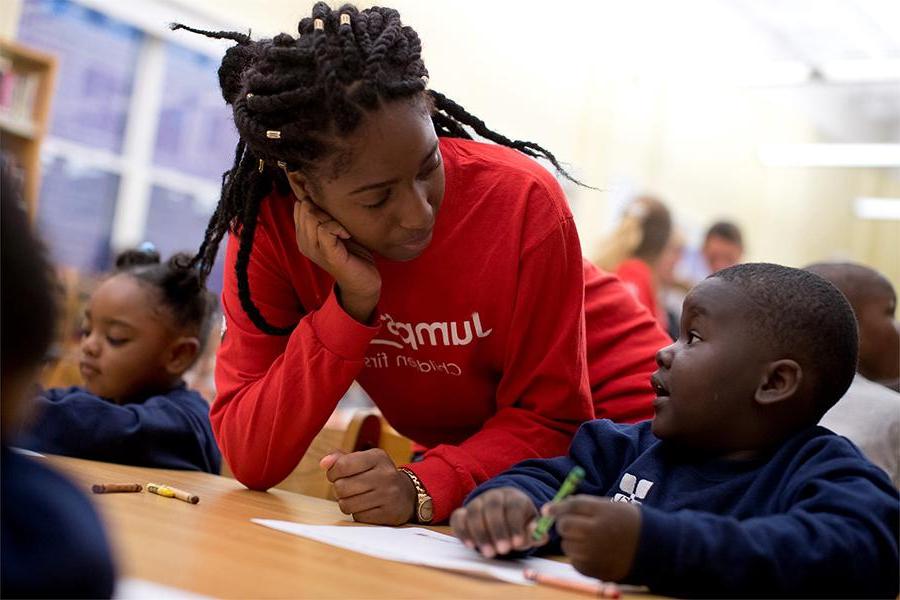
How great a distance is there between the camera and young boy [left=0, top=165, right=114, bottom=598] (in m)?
0.59

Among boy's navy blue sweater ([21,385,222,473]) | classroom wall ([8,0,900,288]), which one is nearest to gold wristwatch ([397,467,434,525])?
boy's navy blue sweater ([21,385,222,473])

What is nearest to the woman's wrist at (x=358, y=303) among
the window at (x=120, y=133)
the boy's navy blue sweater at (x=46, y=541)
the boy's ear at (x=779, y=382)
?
the boy's ear at (x=779, y=382)

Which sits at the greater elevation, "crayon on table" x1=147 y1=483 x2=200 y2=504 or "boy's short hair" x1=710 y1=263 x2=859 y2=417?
"boy's short hair" x1=710 y1=263 x2=859 y2=417

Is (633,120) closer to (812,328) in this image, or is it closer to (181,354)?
(181,354)

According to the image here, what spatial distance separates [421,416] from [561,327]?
280 mm

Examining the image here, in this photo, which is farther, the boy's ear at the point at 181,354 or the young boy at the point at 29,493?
the boy's ear at the point at 181,354

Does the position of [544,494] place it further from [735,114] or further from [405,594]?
[735,114]

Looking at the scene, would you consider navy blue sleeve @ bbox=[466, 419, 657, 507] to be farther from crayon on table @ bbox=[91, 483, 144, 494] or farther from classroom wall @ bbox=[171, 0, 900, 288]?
classroom wall @ bbox=[171, 0, 900, 288]

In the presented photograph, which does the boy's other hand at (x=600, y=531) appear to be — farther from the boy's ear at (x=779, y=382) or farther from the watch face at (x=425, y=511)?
the watch face at (x=425, y=511)

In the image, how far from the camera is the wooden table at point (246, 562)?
2.65 ft

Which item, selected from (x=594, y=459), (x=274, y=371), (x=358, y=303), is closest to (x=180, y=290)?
(x=274, y=371)

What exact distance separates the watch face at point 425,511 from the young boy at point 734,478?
0.44ft

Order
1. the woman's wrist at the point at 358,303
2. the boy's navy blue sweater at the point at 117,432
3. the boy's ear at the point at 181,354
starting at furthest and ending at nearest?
the boy's ear at the point at 181,354 → the boy's navy blue sweater at the point at 117,432 → the woman's wrist at the point at 358,303

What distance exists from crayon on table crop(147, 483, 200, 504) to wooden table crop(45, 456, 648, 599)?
45 mm
